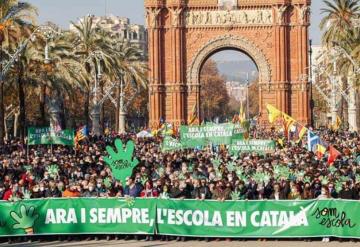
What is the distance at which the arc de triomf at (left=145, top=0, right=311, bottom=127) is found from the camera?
246ft

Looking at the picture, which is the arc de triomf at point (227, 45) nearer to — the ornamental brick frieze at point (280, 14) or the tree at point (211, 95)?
the ornamental brick frieze at point (280, 14)

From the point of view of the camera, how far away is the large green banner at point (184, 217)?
21.5 metres

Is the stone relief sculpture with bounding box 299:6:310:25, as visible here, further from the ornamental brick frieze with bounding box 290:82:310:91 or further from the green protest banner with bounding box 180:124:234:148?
the green protest banner with bounding box 180:124:234:148

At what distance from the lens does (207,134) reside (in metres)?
36.5

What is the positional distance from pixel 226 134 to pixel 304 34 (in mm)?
40596

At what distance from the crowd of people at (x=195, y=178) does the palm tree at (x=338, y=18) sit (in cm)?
2936

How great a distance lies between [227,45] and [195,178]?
169 feet

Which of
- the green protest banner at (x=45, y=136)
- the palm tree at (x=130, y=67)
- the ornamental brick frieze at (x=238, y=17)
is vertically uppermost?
the ornamental brick frieze at (x=238, y=17)

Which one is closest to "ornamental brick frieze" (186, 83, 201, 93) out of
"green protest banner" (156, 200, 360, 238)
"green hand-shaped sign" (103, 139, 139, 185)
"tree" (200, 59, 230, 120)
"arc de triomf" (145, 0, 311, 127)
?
"arc de triomf" (145, 0, 311, 127)

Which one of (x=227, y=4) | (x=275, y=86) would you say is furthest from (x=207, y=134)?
(x=227, y=4)

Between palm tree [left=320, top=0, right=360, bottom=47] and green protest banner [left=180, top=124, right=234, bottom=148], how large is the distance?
3213 cm

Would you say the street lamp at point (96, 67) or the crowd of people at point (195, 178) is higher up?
the street lamp at point (96, 67)

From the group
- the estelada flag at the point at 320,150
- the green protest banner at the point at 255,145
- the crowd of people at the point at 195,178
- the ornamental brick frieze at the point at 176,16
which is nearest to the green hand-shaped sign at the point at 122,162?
the crowd of people at the point at 195,178

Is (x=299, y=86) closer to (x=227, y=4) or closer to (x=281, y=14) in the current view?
(x=281, y=14)
